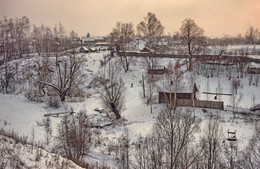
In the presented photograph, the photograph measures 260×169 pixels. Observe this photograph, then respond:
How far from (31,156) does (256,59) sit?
142 feet

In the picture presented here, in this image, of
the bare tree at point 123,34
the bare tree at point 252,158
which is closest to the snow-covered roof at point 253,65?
the bare tree at point 123,34

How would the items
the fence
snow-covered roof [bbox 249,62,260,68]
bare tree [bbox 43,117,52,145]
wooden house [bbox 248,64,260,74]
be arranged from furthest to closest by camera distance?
snow-covered roof [bbox 249,62,260,68]
wooden house [bbox 248,64,260,74]
the fence
bare tree [bbox 43,117,52,145]

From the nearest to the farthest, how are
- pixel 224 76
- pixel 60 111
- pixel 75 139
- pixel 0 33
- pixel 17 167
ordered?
pixel 17 167
pixel 75 139
pixel 60 111
pixel 224 76
pixel 0 33

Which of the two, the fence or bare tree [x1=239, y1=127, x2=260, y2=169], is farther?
the fence

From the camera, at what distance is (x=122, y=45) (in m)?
47.6

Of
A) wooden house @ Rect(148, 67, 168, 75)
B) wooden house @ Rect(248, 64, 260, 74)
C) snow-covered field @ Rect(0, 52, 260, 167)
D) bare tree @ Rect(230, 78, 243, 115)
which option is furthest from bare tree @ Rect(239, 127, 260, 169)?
wooden house @ Rect(248, 64, 260, 74)

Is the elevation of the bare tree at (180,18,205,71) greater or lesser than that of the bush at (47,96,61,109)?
greater

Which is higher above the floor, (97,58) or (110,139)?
(97,58)

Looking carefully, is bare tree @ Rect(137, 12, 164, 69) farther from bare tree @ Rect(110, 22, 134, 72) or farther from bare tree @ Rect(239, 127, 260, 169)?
bare tree @ Rect(239, 127, 260, 169)

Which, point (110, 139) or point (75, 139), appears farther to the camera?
point (110, 139)

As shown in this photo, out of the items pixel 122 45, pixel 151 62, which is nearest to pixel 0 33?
pixel 122 45

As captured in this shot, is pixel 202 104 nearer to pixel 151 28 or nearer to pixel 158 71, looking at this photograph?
pixel 158 71

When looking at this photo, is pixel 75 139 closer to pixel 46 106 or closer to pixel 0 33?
pixel 46 106

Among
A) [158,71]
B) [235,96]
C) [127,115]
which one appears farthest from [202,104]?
[158,71]
